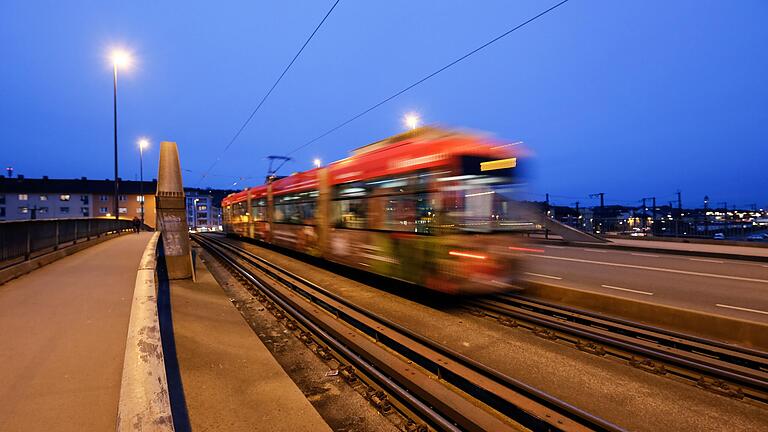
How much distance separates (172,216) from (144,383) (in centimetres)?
985

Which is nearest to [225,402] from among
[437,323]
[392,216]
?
[437,323]

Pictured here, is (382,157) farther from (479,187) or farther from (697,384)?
(697,384)

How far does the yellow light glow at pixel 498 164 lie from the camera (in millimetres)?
7801

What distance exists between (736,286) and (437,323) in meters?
8.68

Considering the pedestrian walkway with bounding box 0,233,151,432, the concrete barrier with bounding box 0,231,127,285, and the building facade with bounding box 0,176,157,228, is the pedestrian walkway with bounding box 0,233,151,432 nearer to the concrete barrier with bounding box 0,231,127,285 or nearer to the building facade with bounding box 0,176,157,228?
the concrete barrier with bounding box 0,231,127,285

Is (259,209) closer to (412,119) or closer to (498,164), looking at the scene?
(412,119)

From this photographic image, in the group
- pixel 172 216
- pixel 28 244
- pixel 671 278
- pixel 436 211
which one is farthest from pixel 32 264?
pixel 671 278

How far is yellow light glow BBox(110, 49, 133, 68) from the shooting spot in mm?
20391

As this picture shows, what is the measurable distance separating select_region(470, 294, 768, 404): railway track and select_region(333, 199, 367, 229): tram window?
12.8ft

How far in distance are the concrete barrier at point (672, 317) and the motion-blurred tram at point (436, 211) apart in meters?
1.64

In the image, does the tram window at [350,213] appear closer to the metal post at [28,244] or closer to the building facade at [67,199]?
the metal post at [28,244]

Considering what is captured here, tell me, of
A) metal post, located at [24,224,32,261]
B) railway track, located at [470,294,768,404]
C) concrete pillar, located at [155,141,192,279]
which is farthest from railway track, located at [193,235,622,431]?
metal post, located at [24,224,32,261]

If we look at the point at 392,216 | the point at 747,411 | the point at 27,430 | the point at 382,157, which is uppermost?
the point at 382,157

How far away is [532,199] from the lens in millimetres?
8484
